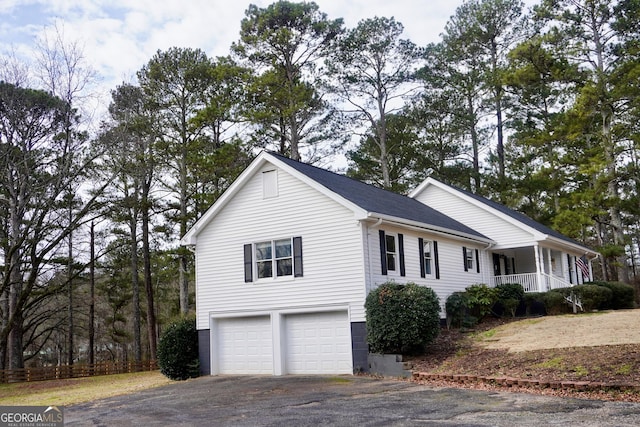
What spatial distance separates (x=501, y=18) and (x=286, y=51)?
49.4ft

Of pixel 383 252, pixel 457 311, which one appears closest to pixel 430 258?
pixel 457 311

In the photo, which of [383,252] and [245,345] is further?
[245,345]

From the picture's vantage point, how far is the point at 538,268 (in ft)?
80.2

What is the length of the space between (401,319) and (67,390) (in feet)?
41.3

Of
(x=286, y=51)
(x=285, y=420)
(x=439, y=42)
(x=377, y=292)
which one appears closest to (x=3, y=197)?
(x=286, y=51)

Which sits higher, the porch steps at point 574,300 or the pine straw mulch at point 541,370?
the porch steps at point 574,300

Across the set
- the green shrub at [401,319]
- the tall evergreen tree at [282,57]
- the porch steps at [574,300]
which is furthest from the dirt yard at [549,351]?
the tall evergreen tree at [282,57]

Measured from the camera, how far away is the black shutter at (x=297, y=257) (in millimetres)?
17828

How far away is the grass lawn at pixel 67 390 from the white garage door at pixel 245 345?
1933 mm

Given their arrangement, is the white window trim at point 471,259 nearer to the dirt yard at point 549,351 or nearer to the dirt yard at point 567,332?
the dirt yard at point 549,351

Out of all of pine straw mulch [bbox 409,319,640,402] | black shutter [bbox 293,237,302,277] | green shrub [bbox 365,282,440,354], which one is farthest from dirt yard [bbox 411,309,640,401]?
black shutter [bbox 293,237,302,277]

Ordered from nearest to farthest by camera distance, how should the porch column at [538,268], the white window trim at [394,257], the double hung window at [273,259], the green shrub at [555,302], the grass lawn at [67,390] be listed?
the grass lawn at [67,390], the double hung window at [273,259], the white window trim at [394,257], the green shrub at [555,302], the porch column at [538,268]

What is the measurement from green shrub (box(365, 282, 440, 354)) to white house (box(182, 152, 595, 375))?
26.0 inches

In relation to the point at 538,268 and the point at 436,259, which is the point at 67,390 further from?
the point at 538,268
